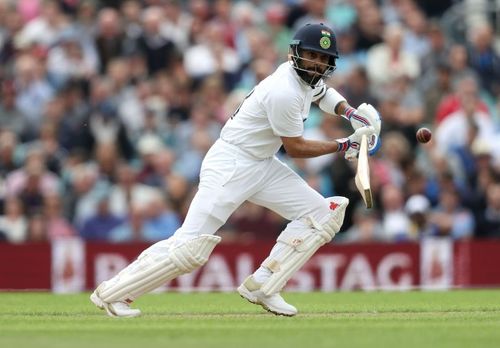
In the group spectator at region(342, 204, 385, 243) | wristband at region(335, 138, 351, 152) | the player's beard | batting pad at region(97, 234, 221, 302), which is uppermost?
the player's beard

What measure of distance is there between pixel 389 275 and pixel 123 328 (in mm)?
6133

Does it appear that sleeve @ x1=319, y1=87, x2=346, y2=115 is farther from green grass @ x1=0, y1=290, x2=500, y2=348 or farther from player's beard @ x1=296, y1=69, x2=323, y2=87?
green grass @ x1=0, y1=290, x2=500, y2=348

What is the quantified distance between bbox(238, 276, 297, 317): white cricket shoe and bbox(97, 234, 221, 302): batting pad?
516 millimetres

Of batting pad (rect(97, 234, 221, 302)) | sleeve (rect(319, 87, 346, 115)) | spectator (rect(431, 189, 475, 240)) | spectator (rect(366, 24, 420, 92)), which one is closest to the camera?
batting pad (rect(97, 234, 221, 302))

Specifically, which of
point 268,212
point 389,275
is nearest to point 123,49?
point 268,212

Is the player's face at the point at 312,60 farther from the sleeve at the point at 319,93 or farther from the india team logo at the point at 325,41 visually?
the sleeve at the point at 319,93

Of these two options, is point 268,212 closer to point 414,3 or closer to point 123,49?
point 123,49

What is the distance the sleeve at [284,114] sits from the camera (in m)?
9.20

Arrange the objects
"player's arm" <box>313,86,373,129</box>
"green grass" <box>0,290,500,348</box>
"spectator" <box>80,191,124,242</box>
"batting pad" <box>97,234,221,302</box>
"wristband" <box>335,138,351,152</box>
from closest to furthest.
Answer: "green grass" <box>0,290,500,348</box>, "batting pad" <box>97,234,221,302</box>, "wristband" <box>335,138,351,152</box>, "player's arm" <box>313,86,373,129</box>, "spectator" <box>80,191,124,242</box>

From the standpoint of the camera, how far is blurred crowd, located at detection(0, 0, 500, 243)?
48.3 ft

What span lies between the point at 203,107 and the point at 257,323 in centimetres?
717

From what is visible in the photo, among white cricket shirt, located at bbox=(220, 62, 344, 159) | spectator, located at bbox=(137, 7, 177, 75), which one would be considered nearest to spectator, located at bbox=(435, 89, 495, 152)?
spectator, located at bbox=(137, 7, 177, 75)

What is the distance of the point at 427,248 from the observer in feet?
46.4

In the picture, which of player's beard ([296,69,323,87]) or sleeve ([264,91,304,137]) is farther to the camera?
player's beard ([296,69,323,87])
